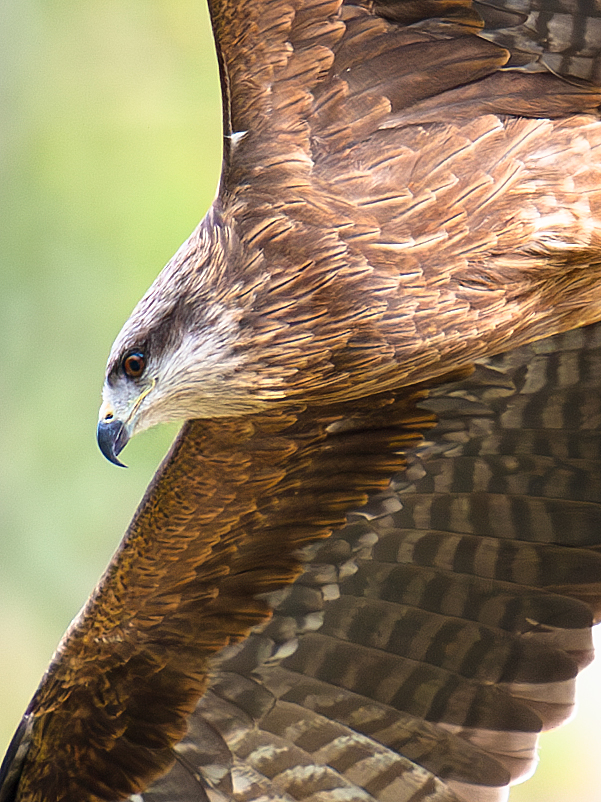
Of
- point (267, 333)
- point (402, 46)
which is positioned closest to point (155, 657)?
point (267, 333)

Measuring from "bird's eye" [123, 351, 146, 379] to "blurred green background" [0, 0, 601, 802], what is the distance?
3.76 m

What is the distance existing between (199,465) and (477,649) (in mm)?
1085

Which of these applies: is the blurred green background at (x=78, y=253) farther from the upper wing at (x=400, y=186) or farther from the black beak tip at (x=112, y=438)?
the upper wing at (x=400, y=186)

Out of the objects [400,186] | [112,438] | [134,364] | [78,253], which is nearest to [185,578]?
[112,438]

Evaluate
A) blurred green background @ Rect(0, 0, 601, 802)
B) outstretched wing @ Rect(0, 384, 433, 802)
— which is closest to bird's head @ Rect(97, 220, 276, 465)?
outstretched wing @ Rect(0, 384, 433, 802)

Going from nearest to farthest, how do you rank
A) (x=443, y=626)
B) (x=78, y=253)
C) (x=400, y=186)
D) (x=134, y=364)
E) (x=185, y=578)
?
(x=400, y=186) < (x=134, y=364) < (x=185, y=578) < (x=443, y=626) < (x=78, y=253)

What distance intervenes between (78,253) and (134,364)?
4.23m

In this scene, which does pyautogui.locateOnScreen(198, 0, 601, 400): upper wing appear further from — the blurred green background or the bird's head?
the blurred green background

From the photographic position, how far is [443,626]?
3357 mm

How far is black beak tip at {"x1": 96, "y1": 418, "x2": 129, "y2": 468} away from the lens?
9.01 ft

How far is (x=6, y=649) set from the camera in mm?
6238

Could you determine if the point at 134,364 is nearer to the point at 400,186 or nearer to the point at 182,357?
the point at 182,357

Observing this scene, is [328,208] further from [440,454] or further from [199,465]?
[440,454]

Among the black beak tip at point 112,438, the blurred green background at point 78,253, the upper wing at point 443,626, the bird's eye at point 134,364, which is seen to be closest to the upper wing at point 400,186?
the bird's eye at point 134,364
